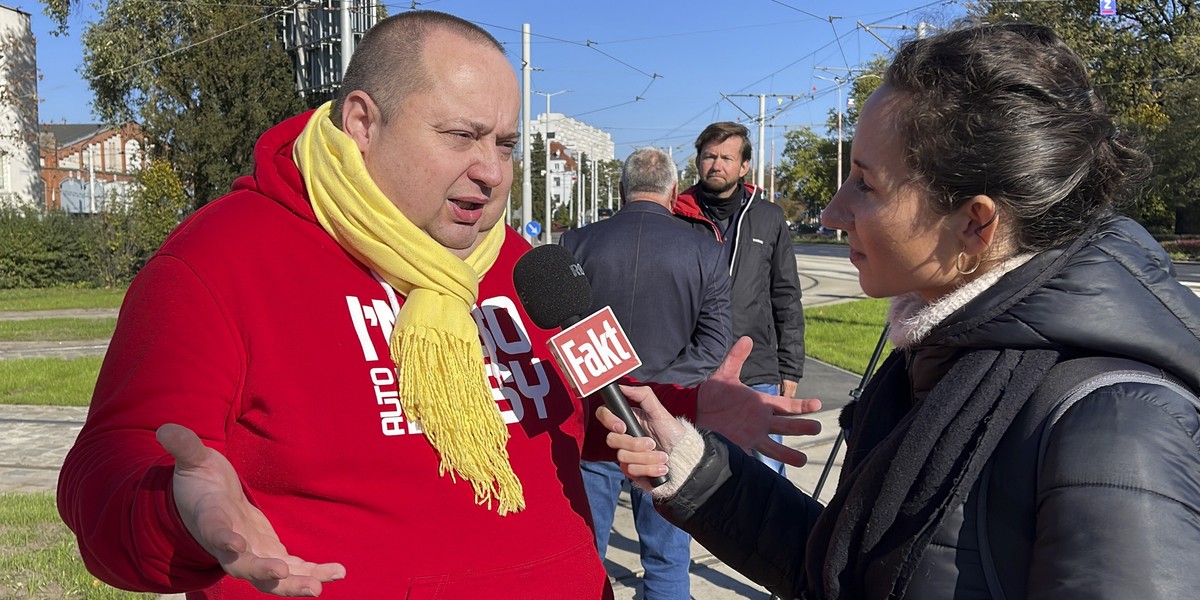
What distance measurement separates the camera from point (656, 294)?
4.26m

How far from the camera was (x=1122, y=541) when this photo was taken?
46.4 inches

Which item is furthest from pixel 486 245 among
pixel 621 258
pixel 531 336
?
pixel 621 258

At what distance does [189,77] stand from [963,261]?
2686 centimetres

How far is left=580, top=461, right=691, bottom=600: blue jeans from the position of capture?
3.97 meters

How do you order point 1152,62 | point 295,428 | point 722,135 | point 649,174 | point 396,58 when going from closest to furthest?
point 295,428, point 396,58, point 649,174, point 722,135, point 1152,62

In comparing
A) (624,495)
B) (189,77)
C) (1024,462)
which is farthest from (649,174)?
(189,77)

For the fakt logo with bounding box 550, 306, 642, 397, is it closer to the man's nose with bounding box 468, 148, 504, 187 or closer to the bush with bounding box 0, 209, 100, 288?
the man's nose with bounding box 468, 148, 504, 187

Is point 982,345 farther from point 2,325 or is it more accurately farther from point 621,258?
point 2,325

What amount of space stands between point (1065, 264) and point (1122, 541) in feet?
1.41

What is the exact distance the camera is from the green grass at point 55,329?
14.4 metres

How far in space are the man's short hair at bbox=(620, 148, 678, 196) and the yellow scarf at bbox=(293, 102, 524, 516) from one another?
2714 mm

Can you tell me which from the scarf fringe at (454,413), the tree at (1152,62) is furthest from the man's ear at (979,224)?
the tree at (1152,62)

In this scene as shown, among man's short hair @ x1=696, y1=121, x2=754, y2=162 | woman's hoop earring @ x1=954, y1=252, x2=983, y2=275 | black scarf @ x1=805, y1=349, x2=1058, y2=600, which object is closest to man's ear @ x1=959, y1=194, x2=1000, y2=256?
woman's hoop earring @ x1=954, y1=252, x2=983, y2=275

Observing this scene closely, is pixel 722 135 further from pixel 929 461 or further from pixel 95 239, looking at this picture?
pixel 95 239
